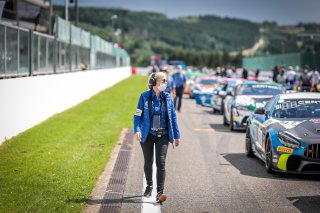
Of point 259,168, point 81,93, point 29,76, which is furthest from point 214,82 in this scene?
point 259,168

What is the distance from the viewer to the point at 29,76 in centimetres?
1853

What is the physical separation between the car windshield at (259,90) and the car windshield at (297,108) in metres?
7.98

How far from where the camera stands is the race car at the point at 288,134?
11078 mm

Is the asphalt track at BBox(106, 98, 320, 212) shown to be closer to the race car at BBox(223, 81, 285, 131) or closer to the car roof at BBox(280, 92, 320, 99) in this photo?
the car roof at BBox(280, 92, 320, 99)

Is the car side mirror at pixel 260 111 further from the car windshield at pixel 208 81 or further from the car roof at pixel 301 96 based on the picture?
the car windshield at pixel 208 81

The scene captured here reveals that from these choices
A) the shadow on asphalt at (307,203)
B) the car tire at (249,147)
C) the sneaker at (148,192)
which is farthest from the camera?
the car tire at (249,147)

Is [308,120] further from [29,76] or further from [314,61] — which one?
[314,61]

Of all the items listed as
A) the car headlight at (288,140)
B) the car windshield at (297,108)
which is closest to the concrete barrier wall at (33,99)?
the car windshield at (297,108)

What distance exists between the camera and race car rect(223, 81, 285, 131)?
1953 centimetres

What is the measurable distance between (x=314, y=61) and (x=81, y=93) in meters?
33.3

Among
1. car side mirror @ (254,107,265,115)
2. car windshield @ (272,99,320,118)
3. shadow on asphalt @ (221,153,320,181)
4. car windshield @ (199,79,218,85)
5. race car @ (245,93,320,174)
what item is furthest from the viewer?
car windshield @ (199,79,218,85)

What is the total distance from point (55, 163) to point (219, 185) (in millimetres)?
2944

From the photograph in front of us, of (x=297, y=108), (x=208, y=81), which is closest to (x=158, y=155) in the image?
(x=297, y=108)

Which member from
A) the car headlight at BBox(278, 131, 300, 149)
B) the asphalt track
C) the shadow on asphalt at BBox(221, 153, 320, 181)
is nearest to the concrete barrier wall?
the asphalt track
